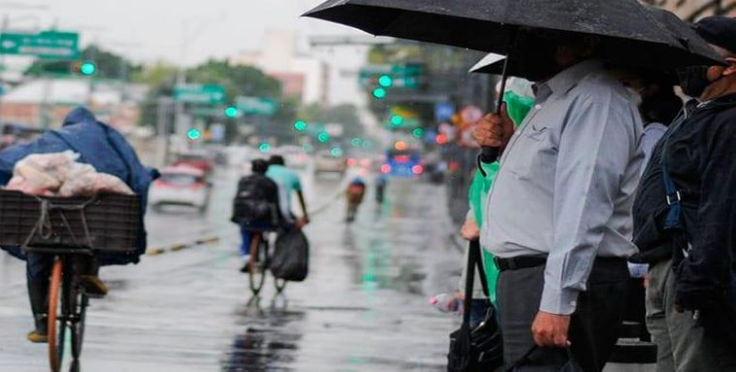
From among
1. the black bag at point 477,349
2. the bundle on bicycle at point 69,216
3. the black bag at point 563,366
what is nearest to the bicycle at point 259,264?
the bundle on bicycle at point 69,216

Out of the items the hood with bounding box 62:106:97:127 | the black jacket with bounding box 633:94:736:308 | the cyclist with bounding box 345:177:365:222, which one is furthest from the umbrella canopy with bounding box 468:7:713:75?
the cyclist with bounding box 345:177:365:222

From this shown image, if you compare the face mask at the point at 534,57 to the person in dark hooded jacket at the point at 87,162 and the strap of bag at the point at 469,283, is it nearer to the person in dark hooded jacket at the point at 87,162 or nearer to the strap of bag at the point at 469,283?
the strap of bag at the point at 469,283

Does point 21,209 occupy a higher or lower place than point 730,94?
lower

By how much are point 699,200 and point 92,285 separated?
625 cm

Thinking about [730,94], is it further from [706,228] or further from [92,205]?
[92,205]

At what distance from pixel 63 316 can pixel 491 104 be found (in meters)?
26.3

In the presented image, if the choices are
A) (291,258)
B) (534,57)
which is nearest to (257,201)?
(291,258)

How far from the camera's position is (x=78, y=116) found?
11.0 metres

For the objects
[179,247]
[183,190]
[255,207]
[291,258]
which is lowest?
[183,190]

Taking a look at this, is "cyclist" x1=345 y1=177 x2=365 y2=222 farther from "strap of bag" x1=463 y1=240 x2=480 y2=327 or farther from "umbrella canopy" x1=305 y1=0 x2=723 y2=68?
"umbrella canopy" x1=305 y1=0 x2=723 y2=68

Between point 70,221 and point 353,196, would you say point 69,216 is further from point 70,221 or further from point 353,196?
point 353,196

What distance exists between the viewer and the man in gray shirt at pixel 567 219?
16.1 ft

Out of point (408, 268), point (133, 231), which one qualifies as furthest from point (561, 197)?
point (408, 268)

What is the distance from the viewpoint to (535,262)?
5.08 m
